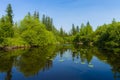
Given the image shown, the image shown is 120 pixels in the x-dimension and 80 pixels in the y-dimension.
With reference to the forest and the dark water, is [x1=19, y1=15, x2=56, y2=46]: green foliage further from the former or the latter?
the dark water

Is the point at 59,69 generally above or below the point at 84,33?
below

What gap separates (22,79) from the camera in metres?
20.3

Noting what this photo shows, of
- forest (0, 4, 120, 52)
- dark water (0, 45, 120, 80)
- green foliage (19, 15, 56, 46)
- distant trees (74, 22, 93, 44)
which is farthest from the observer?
distant trees (74, 22, 93, 44)

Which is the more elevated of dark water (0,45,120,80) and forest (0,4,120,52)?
forest (0,4,120,52)

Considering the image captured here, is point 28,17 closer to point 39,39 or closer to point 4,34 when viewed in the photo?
point 39,39

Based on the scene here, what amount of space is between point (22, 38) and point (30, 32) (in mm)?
4941

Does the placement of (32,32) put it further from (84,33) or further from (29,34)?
(84,33)

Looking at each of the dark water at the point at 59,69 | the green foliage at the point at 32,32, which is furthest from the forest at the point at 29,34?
the dark water at the point at 59,69

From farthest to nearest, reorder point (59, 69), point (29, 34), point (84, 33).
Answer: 1. point (84, 33)
2. point (29, 34)
3. point (59, 69)

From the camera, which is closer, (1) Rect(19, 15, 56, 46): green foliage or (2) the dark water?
(2) the dark water

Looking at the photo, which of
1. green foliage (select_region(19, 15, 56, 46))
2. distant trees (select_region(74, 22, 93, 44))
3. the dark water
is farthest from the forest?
distant trees (select_region(74, 22, 93, 44))

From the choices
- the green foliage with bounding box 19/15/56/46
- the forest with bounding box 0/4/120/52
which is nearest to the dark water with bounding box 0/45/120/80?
the forest with bounding box 0/4/120/52

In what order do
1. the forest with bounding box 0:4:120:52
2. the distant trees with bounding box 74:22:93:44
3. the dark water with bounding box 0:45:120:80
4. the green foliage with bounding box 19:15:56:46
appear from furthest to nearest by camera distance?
the distant trees with bounding box 74:22:93:44 < the green foliage with bounding box 19:15:56:46 < the forest with bounding box 0:4:120:52 < the dark water with bounding box 0:45:120:80

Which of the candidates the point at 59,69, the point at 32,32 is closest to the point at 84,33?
the point at 32,32
